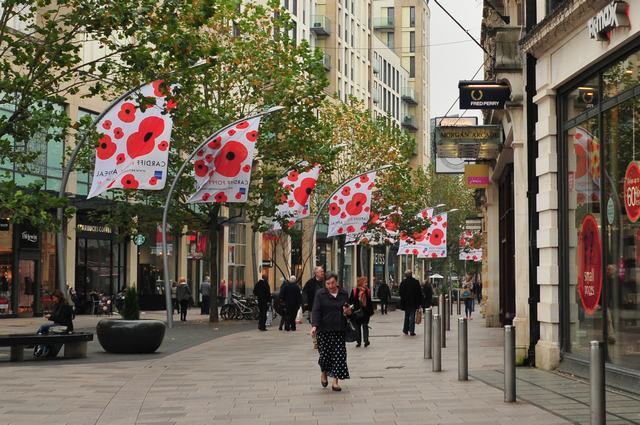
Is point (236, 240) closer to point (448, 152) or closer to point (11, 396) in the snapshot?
point (448, 152)

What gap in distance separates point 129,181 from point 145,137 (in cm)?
115

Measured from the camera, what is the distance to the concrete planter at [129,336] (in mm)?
22062

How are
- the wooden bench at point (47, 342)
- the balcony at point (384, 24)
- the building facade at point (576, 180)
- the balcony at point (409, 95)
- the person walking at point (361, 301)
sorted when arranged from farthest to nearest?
1. the balcony at point (384, 24)
2. the balcony at point (409, 95)
3. the person walking at point (361, 301)
4. the wooden bench at point (47, 342)
5. the building facade at point (576, 180)

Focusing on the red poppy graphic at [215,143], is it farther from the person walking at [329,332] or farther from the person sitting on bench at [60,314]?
the person walking at [329,332]

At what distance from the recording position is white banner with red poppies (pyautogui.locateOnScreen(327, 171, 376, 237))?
131 ft

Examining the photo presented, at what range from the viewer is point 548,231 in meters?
17.0

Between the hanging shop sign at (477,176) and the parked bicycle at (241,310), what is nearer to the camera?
the hanging shop sign at (477,176)

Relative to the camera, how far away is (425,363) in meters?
19.5

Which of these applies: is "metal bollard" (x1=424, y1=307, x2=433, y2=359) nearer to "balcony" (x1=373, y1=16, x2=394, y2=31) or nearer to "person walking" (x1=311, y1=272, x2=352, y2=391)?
"person walking" (x1=311, y1=272, x2=352, y2=391)

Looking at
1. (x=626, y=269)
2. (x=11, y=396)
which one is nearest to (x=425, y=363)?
(x=626, y=269)

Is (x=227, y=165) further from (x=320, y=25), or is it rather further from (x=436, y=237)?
(x=320, y=25)

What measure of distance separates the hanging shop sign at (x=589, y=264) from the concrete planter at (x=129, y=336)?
9.50 m

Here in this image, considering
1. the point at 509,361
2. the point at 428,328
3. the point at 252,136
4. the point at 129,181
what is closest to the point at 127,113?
the point at 129,181

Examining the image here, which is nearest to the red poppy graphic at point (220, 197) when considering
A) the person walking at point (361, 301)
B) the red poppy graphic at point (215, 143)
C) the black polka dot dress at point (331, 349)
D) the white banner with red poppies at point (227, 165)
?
the white banner with red poppies at point (227, 165)
